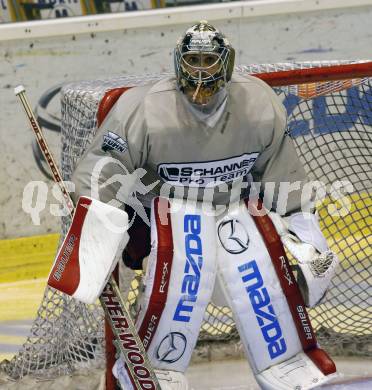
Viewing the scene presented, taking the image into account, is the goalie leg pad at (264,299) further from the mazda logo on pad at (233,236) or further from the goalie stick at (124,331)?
the goalie stick at (124,331)

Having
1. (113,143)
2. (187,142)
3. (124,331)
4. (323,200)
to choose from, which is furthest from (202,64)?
(323,200)

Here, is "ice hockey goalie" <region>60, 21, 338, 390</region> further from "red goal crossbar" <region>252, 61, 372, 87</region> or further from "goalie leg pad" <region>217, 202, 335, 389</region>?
"red goal crossbar" <region>252, 61, 372, 87</region>

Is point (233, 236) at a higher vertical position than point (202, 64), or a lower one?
lower

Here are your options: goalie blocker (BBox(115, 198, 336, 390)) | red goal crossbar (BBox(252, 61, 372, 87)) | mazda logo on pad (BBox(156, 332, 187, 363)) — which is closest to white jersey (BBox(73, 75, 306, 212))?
goalie blocker (BBox(115, 198, 336, 390))

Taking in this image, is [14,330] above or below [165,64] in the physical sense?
below

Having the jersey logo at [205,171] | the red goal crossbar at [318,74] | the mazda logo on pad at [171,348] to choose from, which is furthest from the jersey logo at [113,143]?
the red goal crossbar at [318,74]

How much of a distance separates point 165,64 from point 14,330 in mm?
1657

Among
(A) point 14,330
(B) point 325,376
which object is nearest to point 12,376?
(A) point 14,330

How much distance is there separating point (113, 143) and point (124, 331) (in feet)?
1.87

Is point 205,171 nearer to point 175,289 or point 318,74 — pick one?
point 175,289

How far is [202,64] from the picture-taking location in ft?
9.25

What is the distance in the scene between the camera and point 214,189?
299 centimetres

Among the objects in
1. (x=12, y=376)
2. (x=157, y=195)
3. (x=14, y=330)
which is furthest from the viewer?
(x=14, y=330)

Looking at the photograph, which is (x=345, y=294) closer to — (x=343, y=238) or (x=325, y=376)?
(x=343, y=238)
